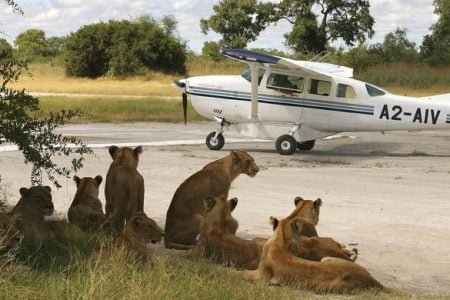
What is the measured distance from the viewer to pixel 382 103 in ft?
71.3

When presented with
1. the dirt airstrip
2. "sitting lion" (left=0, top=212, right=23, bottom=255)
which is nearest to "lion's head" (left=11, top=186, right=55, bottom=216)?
"sitting lion" (left=0, top=212, right=23, bottom=255)

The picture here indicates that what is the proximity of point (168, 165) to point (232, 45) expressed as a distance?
54890mm

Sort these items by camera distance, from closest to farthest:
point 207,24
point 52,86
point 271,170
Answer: point 271,170 → point 52,86 → point 207,24

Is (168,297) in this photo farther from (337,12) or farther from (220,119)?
(337,12)

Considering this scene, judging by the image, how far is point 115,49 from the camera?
6406cm

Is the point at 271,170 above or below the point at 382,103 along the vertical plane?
below

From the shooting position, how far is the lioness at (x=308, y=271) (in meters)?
6.98

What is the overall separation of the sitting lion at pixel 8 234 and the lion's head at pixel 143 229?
3.23 ft

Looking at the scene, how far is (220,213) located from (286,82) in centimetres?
1432

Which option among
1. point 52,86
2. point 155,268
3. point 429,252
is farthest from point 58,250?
point 52,86

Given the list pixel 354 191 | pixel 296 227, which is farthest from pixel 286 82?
pixel 296 227

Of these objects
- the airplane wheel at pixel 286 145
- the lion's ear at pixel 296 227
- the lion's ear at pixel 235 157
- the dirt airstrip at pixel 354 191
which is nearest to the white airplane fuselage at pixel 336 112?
the airplane wheel at pixel 286 145

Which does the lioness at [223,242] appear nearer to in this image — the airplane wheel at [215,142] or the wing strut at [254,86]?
the wing strut at [254,86]

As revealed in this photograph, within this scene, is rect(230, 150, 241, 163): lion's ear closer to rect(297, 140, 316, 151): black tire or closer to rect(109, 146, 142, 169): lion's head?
rect(109, 146, 142, 169): lion's head
